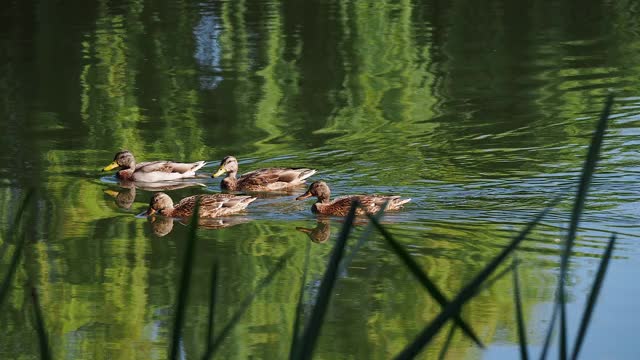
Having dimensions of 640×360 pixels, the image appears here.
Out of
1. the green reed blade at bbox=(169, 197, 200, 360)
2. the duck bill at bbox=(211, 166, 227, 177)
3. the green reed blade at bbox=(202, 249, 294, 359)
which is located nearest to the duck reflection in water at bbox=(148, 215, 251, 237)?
the duck bill at bbox=(211, 166, 227, 177)

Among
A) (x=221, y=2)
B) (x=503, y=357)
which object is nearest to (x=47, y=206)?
(x=503, y=357)

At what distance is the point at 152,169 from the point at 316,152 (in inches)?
53.8

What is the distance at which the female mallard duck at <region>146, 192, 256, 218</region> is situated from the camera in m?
8.73

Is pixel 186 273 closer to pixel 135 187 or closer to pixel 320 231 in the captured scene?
pixel 320 231

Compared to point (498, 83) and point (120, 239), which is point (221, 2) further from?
point (120, 239)

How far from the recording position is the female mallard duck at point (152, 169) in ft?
32.7

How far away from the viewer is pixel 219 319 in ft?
20.7

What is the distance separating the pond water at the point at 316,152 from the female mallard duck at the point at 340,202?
0.08 m

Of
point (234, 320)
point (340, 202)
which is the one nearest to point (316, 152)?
point (340, 202)

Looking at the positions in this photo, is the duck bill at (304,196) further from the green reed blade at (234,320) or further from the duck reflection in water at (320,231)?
the green reed blade at (234,320)

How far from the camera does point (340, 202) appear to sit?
8.61m

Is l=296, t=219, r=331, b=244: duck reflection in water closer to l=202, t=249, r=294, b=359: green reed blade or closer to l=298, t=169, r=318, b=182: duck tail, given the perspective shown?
l=298, t=169, r=318, b=182: duck tail

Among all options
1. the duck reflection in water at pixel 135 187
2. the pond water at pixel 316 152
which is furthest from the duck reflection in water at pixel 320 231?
the duck reflection in water at pixel 135 187

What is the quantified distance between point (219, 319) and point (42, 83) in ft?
29.2
